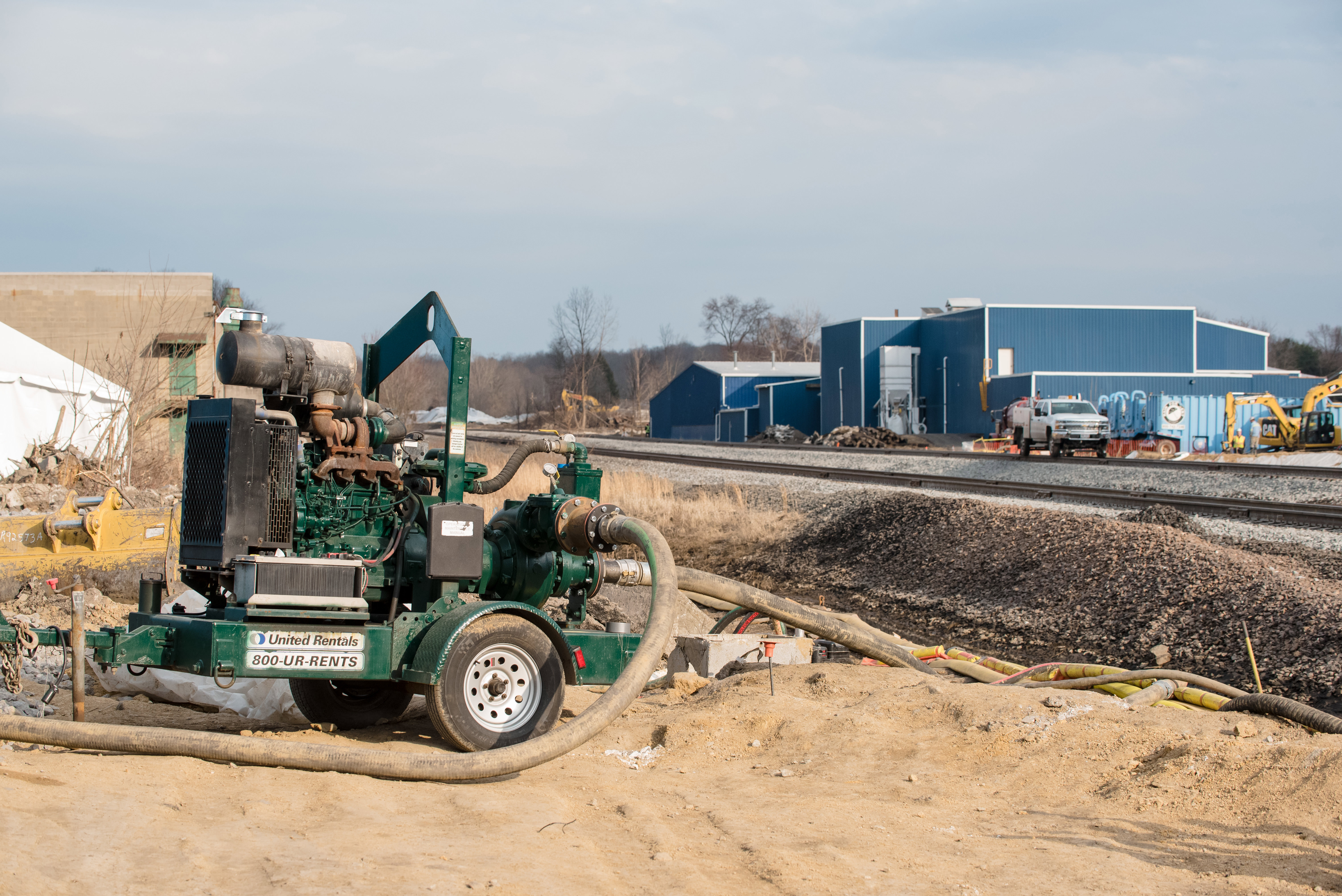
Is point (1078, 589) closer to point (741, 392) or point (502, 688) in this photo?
point (502, 688)

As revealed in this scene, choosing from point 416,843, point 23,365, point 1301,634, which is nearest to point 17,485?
point 23,365

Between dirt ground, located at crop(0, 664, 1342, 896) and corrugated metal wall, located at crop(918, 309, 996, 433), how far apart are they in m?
43.8

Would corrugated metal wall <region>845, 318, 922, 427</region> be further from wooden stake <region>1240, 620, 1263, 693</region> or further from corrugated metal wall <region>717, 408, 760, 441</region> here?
wooden stake <region>1240, 620, 1263, 693</region>

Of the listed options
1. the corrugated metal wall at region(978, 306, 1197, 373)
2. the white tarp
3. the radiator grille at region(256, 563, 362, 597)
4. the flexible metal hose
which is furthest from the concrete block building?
the corrugated metal wall at region(978, 306, 1197, 373)

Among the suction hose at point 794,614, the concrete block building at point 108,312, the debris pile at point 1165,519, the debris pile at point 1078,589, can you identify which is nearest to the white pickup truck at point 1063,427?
the debris pile at point 1078,589

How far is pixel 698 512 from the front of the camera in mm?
23219

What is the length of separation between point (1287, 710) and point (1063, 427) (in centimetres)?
2896

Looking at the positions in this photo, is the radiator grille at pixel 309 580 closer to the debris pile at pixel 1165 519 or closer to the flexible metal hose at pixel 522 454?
the flexible metal hose at pixel 522 454

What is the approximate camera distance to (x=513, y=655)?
670 cm

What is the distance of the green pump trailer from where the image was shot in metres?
6.21

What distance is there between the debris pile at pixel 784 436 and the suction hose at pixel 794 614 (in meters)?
48.5

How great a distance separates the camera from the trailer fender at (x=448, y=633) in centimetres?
633

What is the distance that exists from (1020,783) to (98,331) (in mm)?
32790

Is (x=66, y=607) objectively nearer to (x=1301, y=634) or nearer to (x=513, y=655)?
(x=513, y=655)
